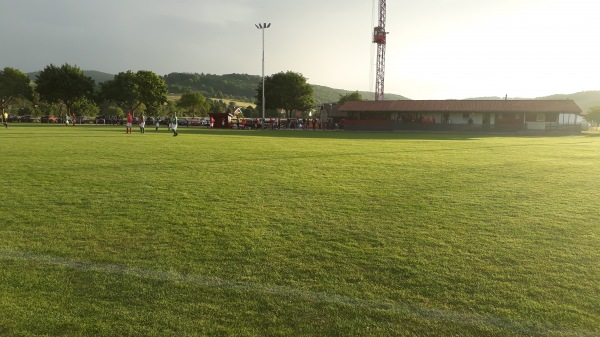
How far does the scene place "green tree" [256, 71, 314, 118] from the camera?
78.9m

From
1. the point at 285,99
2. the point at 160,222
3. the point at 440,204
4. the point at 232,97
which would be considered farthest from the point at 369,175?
the point at 232,97

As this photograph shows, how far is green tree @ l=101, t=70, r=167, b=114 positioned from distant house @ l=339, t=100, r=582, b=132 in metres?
41.4

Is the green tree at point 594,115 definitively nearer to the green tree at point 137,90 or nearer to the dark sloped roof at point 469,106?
the dark sloped roof at point 469,106

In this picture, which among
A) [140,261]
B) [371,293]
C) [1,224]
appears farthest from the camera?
[1,224]

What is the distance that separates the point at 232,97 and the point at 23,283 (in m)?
177

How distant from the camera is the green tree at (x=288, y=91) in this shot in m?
78.9

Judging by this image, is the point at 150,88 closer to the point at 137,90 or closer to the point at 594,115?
the point at 137,90

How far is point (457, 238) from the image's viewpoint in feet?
17.4

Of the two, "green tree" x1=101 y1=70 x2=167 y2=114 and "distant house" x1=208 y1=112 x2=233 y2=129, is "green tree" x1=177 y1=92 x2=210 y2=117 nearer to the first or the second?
"green tree" x1=101 y1=70 x2=167 y2=114

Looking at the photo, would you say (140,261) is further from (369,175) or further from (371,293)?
(369,175)

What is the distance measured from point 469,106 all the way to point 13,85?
80103 millimetres

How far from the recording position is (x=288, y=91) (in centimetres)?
7900

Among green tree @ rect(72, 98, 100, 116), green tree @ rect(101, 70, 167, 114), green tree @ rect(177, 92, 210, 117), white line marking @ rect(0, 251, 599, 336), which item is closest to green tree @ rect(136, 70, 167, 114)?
green tree @ rect(101, 70, 167, 114)

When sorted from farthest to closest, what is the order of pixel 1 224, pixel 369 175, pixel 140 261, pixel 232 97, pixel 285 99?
pixel 232 97, pixel 285 99, pixel 369 175, pixel 1 224, pixel 140 261
